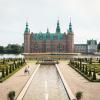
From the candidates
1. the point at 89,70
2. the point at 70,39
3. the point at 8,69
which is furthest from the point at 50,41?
the point at 89,70

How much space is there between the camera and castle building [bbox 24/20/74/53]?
86488 millimetres

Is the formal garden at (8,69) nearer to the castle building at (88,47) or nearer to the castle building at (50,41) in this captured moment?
the castle building at (50,41)

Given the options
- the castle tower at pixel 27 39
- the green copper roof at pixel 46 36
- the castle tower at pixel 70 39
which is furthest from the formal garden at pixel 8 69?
the green copper roof at pixel 46 36

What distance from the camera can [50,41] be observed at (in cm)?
9025

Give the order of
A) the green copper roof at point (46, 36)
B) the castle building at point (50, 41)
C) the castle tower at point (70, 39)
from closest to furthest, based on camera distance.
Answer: the castle tower at point (70, 39)
the castle building at point (50, 41)
the green copper roof at point (46, 36)

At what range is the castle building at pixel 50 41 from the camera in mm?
86488

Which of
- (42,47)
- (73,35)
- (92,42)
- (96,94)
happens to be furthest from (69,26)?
(96,94)

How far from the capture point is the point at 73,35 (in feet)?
286

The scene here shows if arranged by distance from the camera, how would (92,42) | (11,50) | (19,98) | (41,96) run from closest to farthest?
1. (19,98)
2. (41,96)
3. (11,50)
4. (92,42)

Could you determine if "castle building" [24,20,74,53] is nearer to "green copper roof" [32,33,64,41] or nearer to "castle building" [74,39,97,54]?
"green copper roof" [32,33,64,41]

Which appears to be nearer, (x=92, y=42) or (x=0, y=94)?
(x=0, y=94)

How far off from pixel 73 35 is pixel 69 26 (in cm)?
309

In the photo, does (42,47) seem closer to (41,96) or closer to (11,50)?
(11,50)

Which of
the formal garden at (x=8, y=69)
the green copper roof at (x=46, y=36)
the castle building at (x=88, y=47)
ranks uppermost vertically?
the green copper roof at (x=46, y=36)
